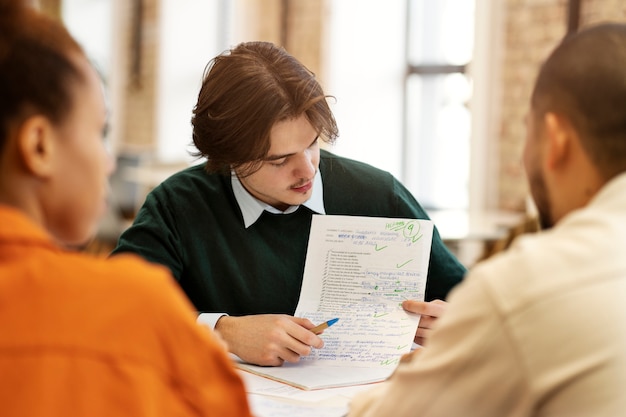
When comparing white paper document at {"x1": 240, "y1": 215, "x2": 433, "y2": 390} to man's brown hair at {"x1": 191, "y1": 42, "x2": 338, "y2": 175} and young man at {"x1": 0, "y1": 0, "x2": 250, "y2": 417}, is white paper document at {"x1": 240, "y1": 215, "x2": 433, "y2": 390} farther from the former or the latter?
young man at {"x1": 0, "y1": 0, "x2": 250, "y2": 417}

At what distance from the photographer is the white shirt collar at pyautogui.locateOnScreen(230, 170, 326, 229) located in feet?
7.25

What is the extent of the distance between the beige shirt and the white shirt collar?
1.16 metres

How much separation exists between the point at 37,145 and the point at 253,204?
1184 mm

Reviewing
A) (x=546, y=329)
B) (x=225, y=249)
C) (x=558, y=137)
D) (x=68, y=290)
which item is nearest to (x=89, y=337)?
(x=68, y=290)

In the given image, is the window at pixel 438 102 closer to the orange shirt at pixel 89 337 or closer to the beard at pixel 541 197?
the beard at pixel 541 197

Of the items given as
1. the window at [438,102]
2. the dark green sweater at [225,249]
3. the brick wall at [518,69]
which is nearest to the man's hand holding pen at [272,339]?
the dark green sweater at [225,249]

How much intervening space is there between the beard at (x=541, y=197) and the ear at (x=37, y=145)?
69cm

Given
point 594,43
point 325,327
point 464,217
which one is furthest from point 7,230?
point 464,217

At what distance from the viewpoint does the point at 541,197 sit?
4.16 feet

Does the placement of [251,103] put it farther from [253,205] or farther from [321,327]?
[321,327]

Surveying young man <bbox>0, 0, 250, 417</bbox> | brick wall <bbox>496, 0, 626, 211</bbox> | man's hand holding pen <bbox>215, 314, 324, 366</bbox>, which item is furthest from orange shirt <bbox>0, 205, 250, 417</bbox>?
brick wall <bbox>496, 0, 626, 211</bbox>

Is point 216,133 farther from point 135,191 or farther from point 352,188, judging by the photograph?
point 135,191

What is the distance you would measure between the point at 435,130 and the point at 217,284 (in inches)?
171

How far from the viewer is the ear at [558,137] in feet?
3.84
